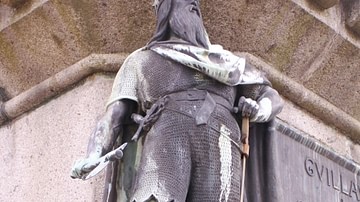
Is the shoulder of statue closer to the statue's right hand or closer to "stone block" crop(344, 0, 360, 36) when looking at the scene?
the statue's right hand

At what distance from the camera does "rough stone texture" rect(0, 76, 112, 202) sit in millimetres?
4383

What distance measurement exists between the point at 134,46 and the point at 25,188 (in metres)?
0.69

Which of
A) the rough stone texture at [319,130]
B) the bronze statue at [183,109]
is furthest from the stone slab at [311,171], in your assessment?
the bronze statue at [183,109]

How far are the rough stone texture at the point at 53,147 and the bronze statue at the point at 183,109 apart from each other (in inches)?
13.9

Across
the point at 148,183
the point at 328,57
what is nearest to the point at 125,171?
the point at 148,183

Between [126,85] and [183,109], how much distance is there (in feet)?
0.84

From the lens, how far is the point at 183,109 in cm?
394

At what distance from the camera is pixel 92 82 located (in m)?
4.55

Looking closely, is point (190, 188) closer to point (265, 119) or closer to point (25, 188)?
point (265, 119)

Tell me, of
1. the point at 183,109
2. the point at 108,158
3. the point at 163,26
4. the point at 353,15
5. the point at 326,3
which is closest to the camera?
the point at 108,158

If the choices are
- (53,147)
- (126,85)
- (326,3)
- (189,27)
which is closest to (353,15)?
(326,3)

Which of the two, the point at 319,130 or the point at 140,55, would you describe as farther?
the point at 319,130

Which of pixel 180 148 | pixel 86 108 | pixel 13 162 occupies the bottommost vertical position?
pixel 13 162

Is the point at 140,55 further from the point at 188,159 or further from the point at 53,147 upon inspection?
the point at 53,147
